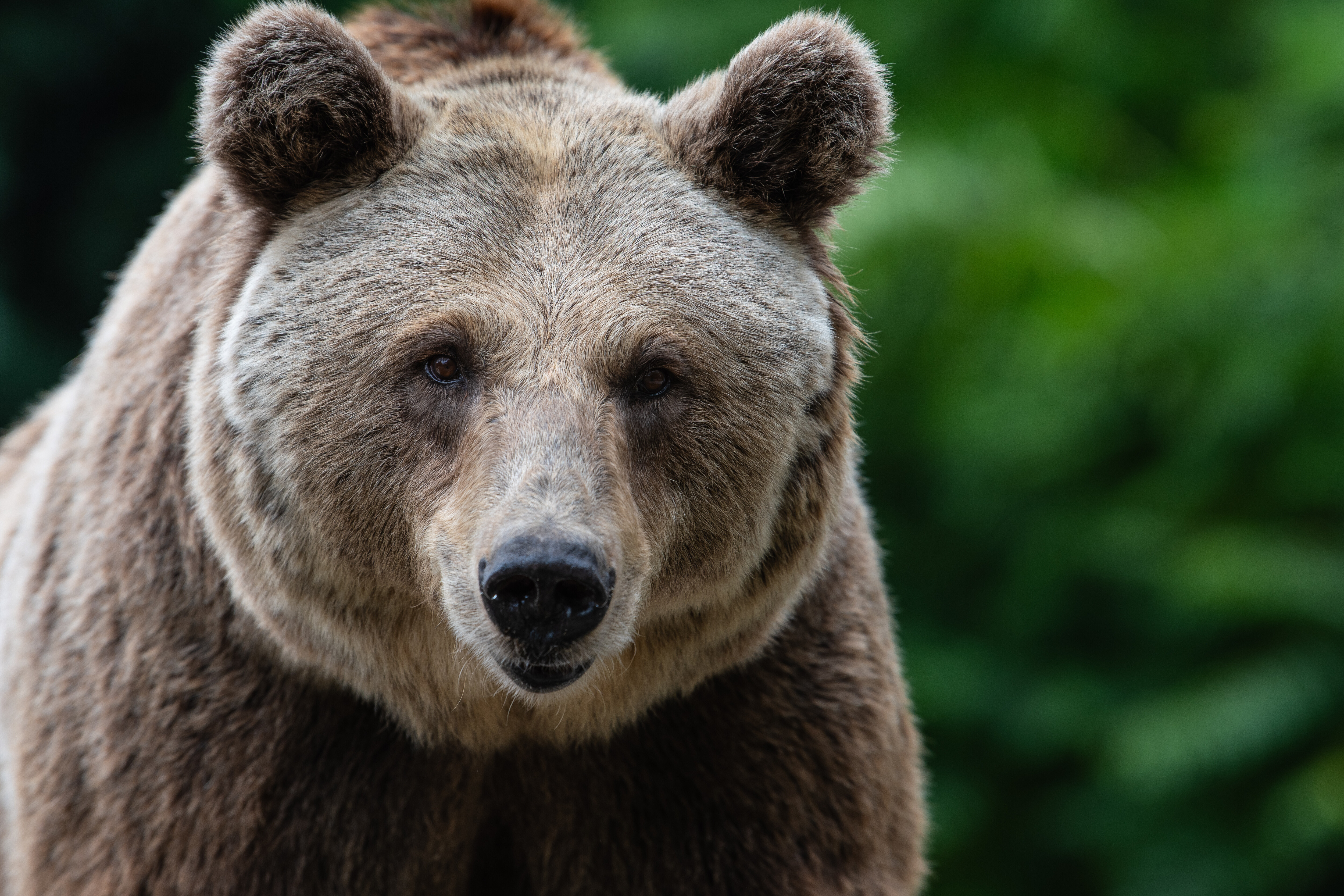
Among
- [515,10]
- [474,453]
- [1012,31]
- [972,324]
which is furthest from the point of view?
[1012,31]

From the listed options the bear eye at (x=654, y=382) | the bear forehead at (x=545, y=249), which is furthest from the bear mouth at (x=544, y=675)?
the bear forehead at (x=545, y=249)

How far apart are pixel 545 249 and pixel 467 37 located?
1160mm

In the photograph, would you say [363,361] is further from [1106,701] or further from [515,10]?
[1106,701]

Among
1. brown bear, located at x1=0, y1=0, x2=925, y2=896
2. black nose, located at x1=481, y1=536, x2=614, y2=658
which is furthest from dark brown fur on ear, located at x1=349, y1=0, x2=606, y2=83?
black nose, located at x1=481, y1=536, x2=614, y2=658

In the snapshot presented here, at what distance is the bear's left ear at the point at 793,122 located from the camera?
3732 millimetres

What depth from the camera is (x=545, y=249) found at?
3625 millimetres

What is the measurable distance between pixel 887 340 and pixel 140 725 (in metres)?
7.66

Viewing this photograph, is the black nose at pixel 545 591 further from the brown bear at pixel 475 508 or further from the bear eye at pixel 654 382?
the bear eye at pixel 654 382

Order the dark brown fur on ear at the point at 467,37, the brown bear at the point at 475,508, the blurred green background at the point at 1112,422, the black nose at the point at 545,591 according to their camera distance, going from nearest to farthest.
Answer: the black nose at the point at 545,591 < the brown bear at the point at 475,508 < the dark brown fur on ear at the point at 467,37 < the blurred green background at the point at 1112,422

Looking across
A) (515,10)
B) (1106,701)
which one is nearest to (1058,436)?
(1106,701)

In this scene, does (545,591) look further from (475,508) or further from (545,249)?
(545,249)

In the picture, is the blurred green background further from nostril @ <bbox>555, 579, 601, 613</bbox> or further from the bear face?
nostril @ <bbox>555, 579, 601, 613</bbox>

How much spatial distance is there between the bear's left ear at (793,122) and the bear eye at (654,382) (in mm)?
579

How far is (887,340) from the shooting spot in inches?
428
